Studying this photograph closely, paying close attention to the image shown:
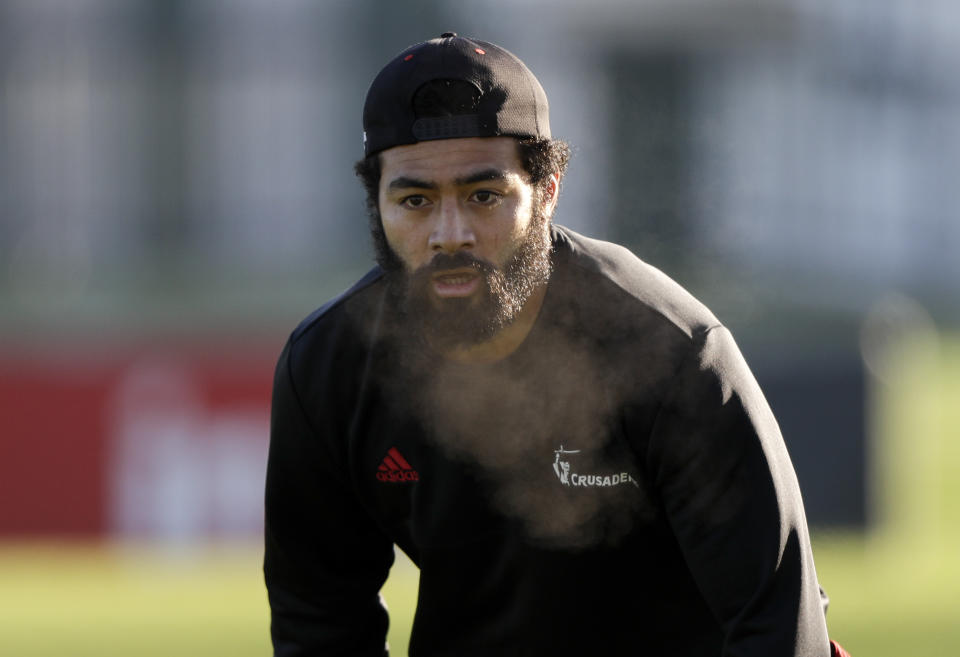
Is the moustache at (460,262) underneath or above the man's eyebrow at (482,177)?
underneath

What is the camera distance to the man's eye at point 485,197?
3.35 meters

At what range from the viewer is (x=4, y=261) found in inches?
548

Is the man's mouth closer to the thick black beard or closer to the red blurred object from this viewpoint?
the thick black beard

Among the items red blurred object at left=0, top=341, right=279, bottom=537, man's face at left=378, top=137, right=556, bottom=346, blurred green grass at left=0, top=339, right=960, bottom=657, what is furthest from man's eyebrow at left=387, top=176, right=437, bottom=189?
red blurred object at left=0, top=341, right=279, bottom=537

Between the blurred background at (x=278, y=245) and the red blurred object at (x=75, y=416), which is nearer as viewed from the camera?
the blurred background at (x=278, y=245)

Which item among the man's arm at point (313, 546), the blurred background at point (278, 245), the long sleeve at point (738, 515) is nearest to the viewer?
the long sleeve at point (738, 515)

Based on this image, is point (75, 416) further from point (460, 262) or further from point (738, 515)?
point (738, 515)

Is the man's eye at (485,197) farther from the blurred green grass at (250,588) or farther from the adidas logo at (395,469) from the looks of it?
the blurred green grass at (250,588)

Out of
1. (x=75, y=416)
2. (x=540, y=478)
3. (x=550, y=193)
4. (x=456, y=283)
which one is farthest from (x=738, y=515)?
(x=75, y=416)

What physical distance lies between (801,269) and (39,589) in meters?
8.75

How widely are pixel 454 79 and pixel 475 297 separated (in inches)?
18.2

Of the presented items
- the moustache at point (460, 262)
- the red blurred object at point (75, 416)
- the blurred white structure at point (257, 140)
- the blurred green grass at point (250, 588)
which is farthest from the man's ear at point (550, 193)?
the blurred white structure at point (257, 140)

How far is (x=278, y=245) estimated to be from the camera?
14.5 metres

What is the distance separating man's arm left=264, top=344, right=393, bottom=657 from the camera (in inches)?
140
